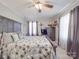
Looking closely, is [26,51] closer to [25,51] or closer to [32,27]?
[25,51]

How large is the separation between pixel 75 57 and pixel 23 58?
2.00 meters

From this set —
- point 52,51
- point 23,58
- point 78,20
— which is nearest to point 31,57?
point 23,58

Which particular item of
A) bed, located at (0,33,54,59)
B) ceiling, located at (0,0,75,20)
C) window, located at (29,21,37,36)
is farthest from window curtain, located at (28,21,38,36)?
bed, located at (0,33,54,59)

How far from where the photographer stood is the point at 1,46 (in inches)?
133

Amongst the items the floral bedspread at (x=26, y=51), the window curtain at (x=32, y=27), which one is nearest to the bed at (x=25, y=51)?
the floral bedspread at (x=26, y=51)

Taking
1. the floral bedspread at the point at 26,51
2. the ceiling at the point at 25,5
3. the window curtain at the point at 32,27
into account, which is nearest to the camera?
the floral bedspread at the point at 26,51

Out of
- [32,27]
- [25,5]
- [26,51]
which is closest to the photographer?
[26,51]

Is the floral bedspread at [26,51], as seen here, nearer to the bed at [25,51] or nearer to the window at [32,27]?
the bed at [25,51]

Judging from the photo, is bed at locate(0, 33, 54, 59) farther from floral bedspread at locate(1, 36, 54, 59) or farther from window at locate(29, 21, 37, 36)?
window at locate(29, 21, 37, 36)

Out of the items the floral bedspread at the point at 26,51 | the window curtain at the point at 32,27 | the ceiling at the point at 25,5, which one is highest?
the ceiling at the point at 25,5

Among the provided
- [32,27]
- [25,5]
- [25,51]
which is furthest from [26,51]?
[32,27]

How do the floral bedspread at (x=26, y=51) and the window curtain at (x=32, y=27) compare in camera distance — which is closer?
the floral bedspread at (x=26, y=51)

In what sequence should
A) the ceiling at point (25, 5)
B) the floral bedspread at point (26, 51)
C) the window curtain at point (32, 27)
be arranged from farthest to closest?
the window curtain at point (32, 27), the ceiling at point (25, 5), the floral bedspread at point (26, 51)

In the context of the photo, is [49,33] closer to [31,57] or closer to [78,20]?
[78,20]
